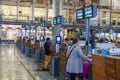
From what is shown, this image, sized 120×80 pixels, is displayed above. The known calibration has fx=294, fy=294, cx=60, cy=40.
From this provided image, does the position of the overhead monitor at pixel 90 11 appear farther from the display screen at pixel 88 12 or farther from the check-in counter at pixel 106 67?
the check-in counter at pixel 106 67

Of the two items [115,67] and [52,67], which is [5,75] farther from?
[115,67]

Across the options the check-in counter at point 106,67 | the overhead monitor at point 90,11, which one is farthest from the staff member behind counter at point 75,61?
the overhead monitor at point 90,11

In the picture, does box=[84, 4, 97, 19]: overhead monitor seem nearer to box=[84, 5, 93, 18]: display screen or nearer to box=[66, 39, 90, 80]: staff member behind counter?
box=[84, 5, 93, 18]: display screen

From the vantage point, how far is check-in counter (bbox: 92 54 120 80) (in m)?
5.95

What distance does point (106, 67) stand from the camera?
643cm

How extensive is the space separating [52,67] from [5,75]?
1877mm

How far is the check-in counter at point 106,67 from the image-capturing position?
5.95 meters

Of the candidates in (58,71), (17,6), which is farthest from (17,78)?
(17,6)

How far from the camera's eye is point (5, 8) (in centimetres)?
4888

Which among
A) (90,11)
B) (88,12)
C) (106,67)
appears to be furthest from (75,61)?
(88,12)

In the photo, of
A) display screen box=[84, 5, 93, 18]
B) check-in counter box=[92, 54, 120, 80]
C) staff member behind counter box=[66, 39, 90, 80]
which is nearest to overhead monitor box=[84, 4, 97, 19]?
display screen box=[84, 5, 93, 18]

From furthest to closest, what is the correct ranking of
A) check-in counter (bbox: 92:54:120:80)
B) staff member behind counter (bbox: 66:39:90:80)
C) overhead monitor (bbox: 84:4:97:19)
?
overhead monitor (bbox: 84:4:97:19) → staff member behind counter (bbox: 66:39:90:80) → check-in counter (bbox: 92:54:120:80)

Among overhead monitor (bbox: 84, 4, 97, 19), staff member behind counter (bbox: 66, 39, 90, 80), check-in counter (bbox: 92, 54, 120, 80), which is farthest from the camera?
overhead monitor (bbox: 84, 4, 97, 19)

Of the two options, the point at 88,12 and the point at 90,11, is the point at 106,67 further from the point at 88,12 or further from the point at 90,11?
the point at 88,12
